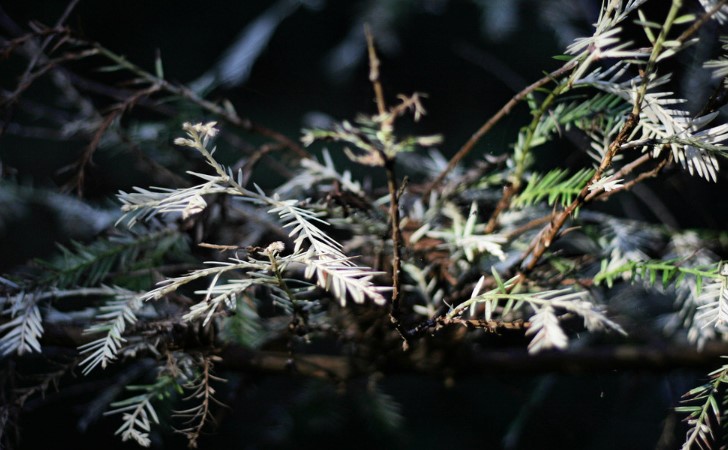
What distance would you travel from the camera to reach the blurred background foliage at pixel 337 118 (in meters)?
0.64

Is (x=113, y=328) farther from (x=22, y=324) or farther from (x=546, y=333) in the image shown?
(x=546, y=333)

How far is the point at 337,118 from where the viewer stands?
152 centimetres

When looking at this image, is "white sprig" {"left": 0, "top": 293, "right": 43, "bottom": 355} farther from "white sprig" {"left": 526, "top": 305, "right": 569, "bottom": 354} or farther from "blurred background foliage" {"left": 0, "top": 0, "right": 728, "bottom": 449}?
"white sprig" {"left": 526, "top": 305, "right": 569, "bottom": 354}

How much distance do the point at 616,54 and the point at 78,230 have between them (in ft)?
2.07

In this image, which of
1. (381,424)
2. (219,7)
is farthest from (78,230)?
(219,7)

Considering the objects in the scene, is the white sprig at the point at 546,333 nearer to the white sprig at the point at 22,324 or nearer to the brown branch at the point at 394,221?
the brown branch at the point at 394,221

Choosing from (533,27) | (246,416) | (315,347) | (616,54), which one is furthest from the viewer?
(533,27)

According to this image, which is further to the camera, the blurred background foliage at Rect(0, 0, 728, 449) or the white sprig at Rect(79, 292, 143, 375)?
the blurred background foliage at Rect(0, 0, 728, 449)

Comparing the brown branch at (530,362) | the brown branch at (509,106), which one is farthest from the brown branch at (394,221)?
the brown branch at (530,362)

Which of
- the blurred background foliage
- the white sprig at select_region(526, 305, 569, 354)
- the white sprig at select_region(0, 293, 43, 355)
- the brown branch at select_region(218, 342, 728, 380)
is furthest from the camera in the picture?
the blurred background foliage

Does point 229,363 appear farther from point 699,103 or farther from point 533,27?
point 533,27

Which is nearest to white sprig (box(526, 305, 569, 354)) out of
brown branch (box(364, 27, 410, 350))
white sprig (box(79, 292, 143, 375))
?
brown branch (box(364, 27, 410, 350))

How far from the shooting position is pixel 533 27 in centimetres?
161

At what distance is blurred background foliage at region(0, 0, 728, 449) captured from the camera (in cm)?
64
